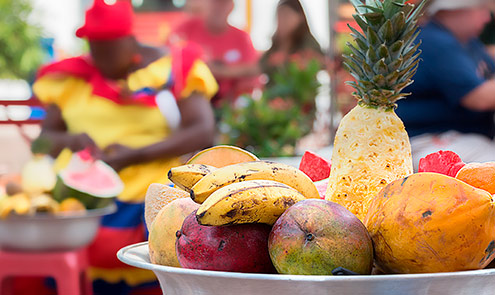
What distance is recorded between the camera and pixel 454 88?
2.45 metres

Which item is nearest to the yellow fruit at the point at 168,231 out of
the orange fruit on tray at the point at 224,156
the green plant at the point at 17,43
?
the orange fruit on tray at the point at 224,156

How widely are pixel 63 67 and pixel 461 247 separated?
2.59 metres

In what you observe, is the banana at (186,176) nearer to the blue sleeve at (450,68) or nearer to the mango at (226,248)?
the mango at (226,248)

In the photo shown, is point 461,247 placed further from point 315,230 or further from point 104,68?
point 104,68

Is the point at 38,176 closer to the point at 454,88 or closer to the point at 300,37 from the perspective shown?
the point at 454,88

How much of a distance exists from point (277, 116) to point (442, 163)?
255 cm

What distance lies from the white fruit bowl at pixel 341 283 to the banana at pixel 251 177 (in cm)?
13

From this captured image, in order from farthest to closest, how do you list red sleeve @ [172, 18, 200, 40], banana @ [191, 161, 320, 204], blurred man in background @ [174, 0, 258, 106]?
red sleeve @ [172, 18, 200, 40] → blurred man in background @ [174, 0, 258, 106] → banana @ [191, 161, 320, 204]

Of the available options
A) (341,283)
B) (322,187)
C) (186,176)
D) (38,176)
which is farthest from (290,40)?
(341,283)

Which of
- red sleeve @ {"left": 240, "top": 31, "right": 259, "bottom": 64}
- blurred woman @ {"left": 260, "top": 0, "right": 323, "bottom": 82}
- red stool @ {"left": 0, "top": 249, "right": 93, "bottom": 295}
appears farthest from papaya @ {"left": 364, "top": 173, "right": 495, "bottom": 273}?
red sleeve @ {"left": 240, "top": 31, "right": 259, "bottom": 64}

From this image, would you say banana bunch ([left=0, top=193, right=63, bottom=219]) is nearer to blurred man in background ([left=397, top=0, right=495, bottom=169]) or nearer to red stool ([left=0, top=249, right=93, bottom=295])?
red stool ([left=0, top=249, right=93, bottom=295])

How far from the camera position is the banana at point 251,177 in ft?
2.58

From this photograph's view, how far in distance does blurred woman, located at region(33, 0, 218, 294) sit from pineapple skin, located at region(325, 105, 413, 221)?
6.51 ft

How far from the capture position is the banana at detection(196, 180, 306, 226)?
702 mm
